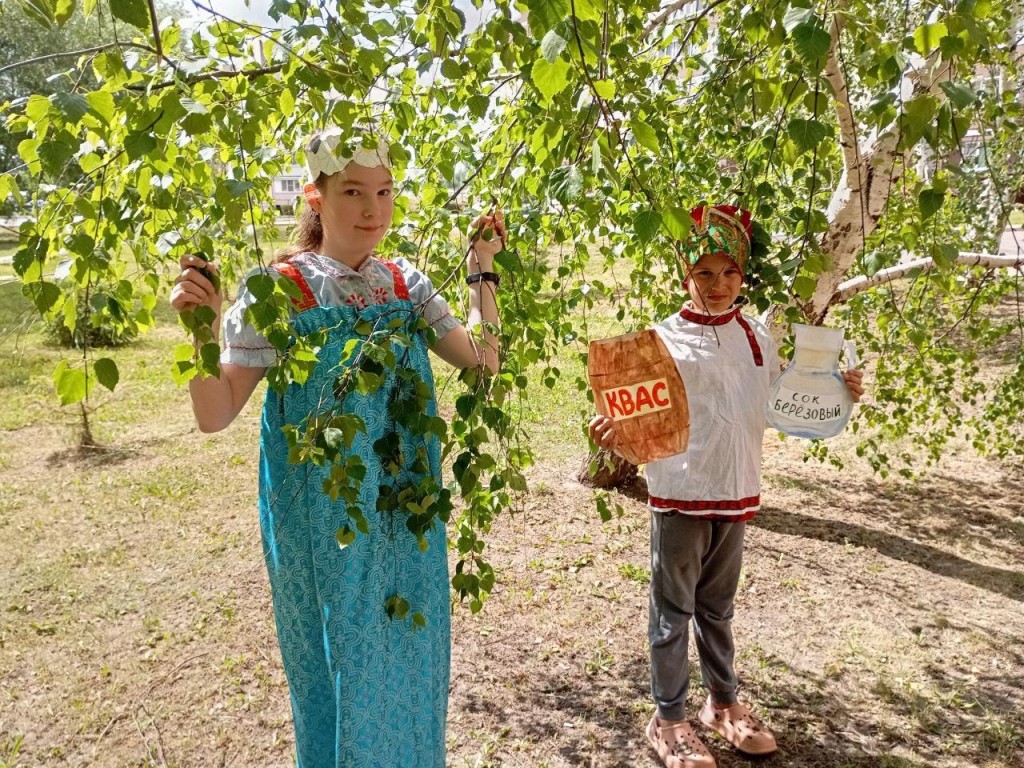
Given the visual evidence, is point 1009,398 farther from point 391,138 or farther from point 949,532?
point 391,138

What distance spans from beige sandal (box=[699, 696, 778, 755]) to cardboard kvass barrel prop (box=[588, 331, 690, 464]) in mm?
989

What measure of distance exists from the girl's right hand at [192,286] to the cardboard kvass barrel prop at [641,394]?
80cm

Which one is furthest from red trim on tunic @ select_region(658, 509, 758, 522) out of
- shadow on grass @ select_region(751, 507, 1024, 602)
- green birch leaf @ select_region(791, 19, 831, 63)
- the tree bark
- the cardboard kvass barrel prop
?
shadow on grass @ select_region(751, 507, 1024, 602)

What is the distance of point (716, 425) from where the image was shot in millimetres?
1984

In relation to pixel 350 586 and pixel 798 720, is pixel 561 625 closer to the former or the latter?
pixel 798 720

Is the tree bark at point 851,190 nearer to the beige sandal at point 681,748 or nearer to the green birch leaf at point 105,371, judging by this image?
the beige sandal at point 681,748

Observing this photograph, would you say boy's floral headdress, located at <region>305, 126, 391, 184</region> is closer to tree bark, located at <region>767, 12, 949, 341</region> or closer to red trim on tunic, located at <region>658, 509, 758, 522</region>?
red trim on tunic, located at <region>658, 509, 758, 522</region>

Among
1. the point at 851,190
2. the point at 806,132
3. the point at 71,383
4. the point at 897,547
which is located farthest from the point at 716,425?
the point at 897,547

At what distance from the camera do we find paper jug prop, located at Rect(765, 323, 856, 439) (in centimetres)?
172

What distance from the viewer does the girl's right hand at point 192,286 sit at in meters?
1.20

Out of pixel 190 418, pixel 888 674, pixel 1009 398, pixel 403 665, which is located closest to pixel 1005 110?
pixel 1009 398

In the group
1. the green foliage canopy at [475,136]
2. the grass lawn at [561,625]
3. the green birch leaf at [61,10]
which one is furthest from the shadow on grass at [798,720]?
the green birch leaf at [61,10]

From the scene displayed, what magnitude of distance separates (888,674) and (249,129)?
2.68 metres

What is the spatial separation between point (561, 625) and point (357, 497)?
5.76 ft
